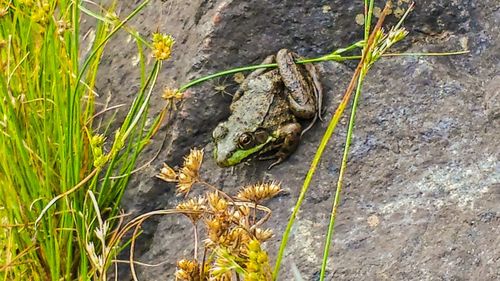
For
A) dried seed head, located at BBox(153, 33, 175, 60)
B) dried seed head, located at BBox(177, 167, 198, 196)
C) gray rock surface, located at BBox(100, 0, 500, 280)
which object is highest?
dried seed head, located at BBox(153, 33, 175, 60)

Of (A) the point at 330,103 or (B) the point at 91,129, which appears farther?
(B) the point at 91,129

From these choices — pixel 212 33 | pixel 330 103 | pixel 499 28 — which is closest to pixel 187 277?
pixel 330 103

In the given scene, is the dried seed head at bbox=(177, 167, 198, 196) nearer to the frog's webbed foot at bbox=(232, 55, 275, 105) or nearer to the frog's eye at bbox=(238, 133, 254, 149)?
the frog's eye at bbox=(238, 133, 254, 149)

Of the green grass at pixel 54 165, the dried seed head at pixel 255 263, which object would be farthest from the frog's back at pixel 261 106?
the dried seed head at pixel 255 263

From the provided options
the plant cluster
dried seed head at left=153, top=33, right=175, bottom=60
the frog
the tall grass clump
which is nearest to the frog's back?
the frog

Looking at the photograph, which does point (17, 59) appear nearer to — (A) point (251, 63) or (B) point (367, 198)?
(A) point (251, 63)

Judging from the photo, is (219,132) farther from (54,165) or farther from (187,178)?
(187,178)

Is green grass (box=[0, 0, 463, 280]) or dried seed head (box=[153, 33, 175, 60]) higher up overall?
dried seed head (box=[153, 33, 175, 60])
